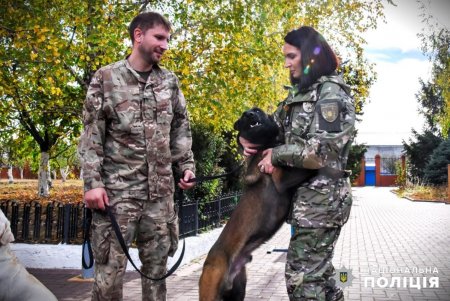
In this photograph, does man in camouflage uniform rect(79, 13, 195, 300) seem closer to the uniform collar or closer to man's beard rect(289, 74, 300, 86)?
the uniform collar

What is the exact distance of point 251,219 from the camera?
10.2 feet

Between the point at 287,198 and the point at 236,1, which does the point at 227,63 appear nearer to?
the point at 236,1

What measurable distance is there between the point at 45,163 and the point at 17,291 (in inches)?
596

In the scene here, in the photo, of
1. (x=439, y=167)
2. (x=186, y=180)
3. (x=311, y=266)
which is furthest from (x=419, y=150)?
(x=311, y=266)

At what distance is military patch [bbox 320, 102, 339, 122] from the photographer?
286cm

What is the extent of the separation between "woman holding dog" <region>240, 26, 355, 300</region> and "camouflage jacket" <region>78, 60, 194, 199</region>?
2.76 feet

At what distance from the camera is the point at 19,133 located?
14766 millimetres

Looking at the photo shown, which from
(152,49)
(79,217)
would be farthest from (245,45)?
(152,49)

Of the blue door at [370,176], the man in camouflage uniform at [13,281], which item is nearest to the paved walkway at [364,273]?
the man in camouflage uniform at [13,281]

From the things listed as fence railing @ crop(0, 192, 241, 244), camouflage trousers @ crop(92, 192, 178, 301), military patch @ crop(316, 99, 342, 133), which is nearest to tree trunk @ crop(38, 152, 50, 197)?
fence railing @ crop(0, 192, 241, 244)

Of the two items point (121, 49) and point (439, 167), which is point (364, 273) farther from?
point (439, 167)

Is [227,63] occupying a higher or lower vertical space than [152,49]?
higher

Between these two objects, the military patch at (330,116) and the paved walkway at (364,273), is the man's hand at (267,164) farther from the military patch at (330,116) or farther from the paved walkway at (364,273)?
the paved walkway at (364,273)

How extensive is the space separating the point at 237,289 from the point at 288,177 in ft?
2.90
